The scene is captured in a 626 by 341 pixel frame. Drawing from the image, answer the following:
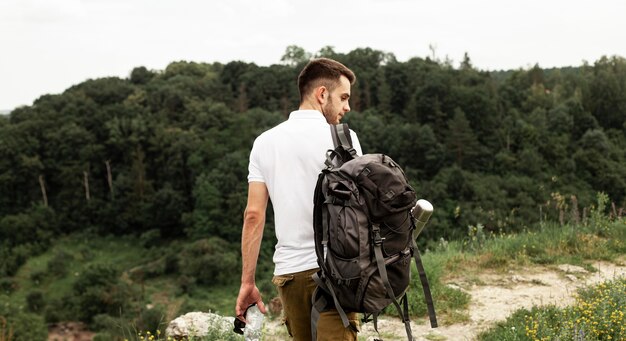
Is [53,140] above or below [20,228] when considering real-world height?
above

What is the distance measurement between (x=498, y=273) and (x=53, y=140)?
60.0m

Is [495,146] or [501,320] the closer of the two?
[501,320]

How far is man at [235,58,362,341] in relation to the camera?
2.15 metres

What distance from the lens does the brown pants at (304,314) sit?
210 cm

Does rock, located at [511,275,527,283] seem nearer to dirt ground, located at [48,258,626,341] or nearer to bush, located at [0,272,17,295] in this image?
dirt ground, located at [48,258,626,341]

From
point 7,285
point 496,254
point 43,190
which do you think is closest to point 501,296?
point 496,254

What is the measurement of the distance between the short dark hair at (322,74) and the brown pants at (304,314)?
2.47ft

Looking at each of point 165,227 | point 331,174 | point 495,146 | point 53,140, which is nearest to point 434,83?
point 495,146

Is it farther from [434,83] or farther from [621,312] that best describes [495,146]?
[621,312]

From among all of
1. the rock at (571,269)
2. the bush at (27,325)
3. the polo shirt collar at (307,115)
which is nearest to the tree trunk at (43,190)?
the bush at (27,325)

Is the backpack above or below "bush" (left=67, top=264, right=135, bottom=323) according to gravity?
above

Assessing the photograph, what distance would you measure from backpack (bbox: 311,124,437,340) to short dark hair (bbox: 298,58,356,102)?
0.36 metres

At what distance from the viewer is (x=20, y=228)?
52.4m

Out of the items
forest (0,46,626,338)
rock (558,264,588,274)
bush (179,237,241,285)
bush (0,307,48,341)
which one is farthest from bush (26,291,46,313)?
rock (558,264,588,274)
